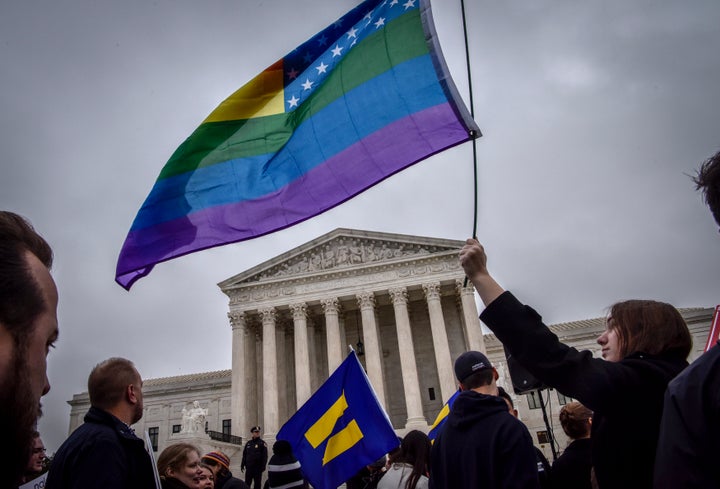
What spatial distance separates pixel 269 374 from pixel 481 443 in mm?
29444

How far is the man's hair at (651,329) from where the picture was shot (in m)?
2.37

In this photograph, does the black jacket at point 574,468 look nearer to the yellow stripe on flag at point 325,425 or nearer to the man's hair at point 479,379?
the man's hair at point 479,379

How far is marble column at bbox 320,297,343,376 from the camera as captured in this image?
30.7m

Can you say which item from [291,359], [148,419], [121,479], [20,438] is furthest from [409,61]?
[148,419]

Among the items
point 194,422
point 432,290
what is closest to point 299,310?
point 432,290

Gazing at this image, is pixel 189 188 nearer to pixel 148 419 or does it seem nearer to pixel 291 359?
pixel 291 359

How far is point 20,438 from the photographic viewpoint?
109cm

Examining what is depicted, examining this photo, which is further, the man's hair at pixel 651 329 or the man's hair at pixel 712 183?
the man's hair at pixel 651 329

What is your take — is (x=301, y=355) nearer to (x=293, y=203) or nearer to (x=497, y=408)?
(x=293, y=203)

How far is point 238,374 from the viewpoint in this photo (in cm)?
3177

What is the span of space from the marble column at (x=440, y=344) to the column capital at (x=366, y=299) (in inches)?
140

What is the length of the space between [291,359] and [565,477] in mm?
32424

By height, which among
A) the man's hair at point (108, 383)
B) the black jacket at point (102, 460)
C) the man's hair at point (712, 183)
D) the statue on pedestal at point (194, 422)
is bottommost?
the statue on pedestal at point (194, 422)

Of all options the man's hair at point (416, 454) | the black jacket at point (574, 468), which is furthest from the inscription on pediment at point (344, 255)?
the black jacket at point (574, 468)
